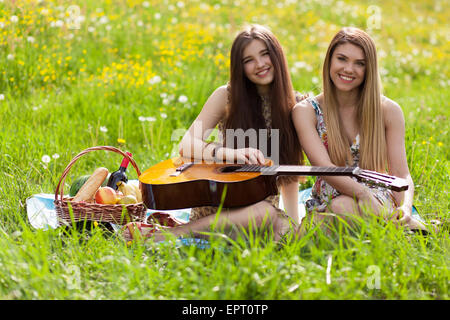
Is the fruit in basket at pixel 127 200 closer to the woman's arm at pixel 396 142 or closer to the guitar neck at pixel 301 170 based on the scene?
the guitar neck at pixel 301 170

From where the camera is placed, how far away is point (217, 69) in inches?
243

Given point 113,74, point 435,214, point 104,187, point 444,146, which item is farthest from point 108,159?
point 444,146

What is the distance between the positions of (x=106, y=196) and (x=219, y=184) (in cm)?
80

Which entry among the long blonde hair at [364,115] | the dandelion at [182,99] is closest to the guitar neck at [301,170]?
the long blonde hair at [364,115]

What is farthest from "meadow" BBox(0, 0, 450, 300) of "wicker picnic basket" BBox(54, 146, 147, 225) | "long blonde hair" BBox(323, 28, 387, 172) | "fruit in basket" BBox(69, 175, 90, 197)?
"long blonde hair" BBox(323, 28, 387, 172)

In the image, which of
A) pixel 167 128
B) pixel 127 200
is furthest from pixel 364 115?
pixel 167 128

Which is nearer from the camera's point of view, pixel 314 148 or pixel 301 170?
pixel 301 170

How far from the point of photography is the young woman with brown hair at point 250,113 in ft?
10.4

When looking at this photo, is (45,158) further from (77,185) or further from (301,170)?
(301,170)

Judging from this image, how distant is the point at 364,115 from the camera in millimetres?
3248

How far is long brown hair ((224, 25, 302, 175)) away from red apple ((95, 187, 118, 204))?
82cm

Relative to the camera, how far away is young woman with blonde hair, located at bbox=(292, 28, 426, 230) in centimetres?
318

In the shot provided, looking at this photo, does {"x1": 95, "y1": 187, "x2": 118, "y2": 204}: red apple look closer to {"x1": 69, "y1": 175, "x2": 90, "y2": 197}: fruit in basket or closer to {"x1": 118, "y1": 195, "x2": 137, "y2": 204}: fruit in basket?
{"x1": 118, "y1": 195, "x2": 137, "y2": 204}: fruit in basket
